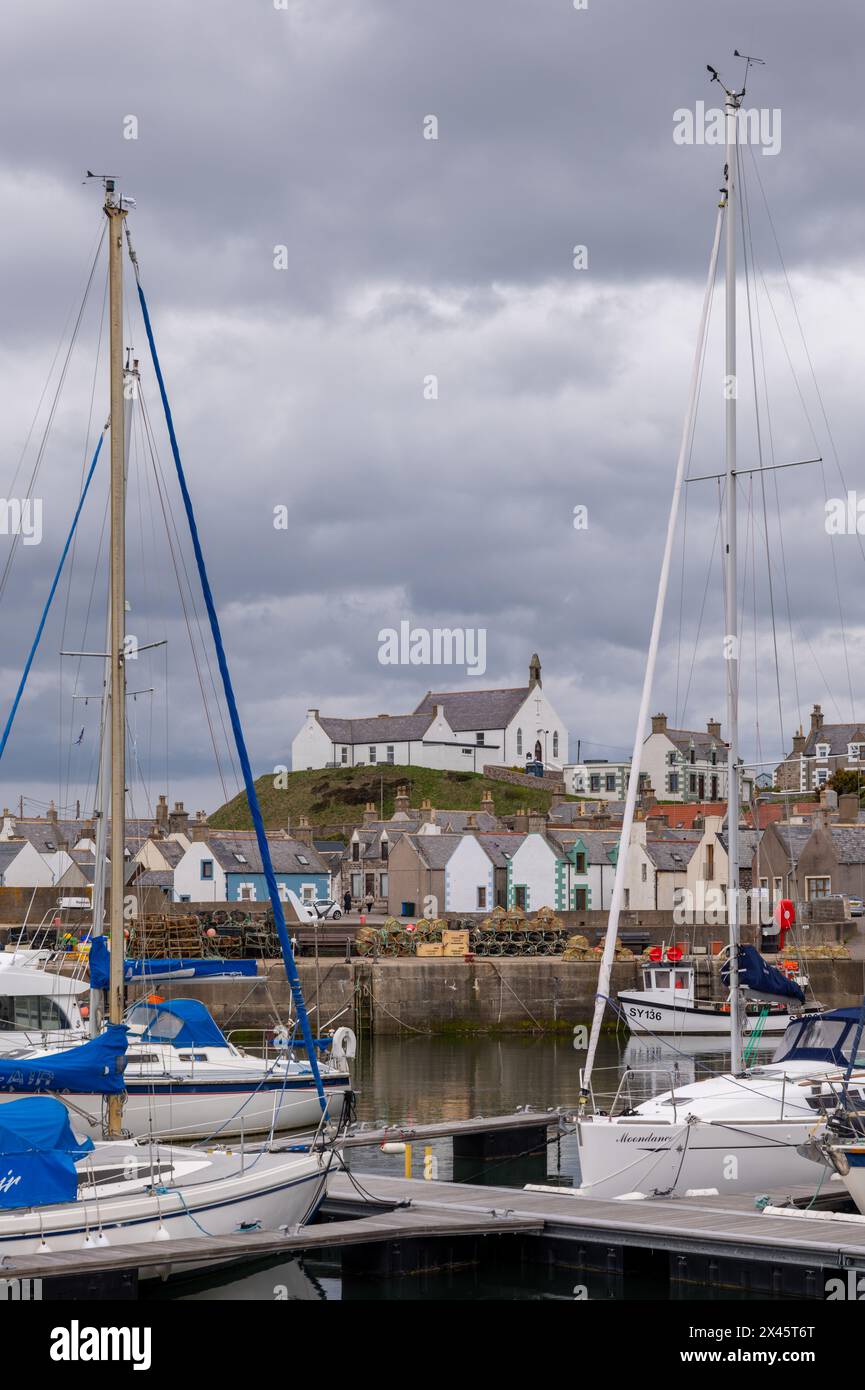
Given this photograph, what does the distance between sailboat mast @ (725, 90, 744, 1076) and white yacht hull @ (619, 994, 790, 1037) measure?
24.4 m

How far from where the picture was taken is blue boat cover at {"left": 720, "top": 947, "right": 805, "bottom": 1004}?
84.8ft

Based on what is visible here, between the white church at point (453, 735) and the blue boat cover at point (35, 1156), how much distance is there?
112 m

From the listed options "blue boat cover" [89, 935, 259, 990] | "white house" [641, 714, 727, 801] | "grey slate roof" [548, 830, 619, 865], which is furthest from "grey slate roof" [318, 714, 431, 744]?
"blue boat cover" [89, 935, 259, 990]

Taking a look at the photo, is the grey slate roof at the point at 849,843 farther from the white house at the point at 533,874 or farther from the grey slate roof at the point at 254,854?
the grey slate roof at the point at 254,854

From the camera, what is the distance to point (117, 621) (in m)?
19.9

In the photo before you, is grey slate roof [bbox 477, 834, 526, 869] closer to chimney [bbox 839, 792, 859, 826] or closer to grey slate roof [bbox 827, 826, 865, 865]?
chimney [bbox 839, 792, 859, 826]

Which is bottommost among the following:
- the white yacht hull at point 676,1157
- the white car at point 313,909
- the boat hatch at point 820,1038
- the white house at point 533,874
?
the white yacht hull at point 676,1157

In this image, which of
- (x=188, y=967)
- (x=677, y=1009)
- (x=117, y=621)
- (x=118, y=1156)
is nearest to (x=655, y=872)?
(x=677, y=1009)

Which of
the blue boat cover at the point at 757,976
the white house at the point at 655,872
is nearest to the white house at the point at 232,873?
the white house at the point at 655,872

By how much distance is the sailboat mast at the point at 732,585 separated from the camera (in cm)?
2362
